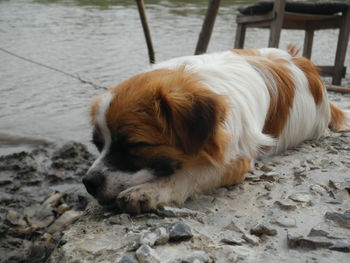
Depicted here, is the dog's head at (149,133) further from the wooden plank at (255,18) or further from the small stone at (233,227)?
the wooden plank at (255,18)

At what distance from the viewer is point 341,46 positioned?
26.3ft

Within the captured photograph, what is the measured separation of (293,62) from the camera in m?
4.23

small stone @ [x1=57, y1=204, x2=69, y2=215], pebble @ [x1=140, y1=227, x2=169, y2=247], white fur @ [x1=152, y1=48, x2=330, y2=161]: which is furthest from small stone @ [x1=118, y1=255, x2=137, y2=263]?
small stone @ [x1=57, y1=204, x2=69, y2=215]

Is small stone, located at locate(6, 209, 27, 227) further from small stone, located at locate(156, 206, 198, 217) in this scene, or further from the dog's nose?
small stone, located at locate(156, 206, 198, 217)

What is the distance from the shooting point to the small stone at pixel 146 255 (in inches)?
79.8

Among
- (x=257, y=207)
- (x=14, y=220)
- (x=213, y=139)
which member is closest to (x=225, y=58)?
(x=213, y=139)

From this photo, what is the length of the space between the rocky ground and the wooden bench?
3311 mm

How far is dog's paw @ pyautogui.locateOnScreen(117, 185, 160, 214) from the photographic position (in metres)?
2.55

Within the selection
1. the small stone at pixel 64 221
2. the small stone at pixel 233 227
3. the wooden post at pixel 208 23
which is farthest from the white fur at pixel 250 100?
the wooden post at pixel 208 23

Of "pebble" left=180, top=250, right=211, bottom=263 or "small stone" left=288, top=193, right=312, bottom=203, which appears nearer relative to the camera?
"pebble" left=180, top=250, right=211, bottom=263

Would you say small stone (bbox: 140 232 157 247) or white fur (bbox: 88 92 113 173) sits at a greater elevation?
white fur (bbox: 88 92 113 173)

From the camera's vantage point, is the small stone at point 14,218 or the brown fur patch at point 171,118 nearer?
the brown fur patch at point 171,118

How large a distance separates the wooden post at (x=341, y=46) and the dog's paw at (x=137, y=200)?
6513mm

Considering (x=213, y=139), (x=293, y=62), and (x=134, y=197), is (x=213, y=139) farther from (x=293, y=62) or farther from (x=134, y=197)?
(x=293, y=62)
